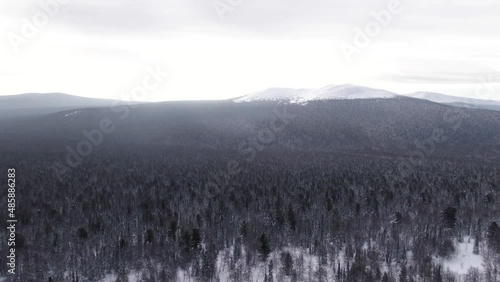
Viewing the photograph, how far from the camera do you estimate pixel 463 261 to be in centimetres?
1395

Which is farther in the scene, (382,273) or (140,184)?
(140,184)

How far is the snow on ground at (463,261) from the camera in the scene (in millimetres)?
13320

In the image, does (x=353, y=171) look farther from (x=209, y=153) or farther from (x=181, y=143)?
(x=181, y=143)

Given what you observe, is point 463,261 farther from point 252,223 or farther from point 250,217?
point 250,217

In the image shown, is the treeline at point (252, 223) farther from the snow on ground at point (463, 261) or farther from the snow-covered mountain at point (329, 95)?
the snow-covered mountain at point (329, 95)

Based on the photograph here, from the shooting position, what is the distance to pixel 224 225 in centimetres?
1769

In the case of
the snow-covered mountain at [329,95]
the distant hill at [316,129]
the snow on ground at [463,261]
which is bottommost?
the snow on ground at [463,261]

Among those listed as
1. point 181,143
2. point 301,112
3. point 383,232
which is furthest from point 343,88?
point 383,232

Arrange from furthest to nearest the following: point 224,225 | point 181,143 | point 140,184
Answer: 1. point 181,143
2. point 140,184
3. point 224,225

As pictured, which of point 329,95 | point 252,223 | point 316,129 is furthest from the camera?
point 329,95

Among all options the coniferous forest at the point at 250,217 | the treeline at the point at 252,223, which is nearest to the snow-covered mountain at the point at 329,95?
the coniferous forest at the point at 250,217

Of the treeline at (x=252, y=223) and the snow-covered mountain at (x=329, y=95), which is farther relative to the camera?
the snow-covered mountain at (x=329, y=95)

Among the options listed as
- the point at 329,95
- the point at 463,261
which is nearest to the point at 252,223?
the point at 463,261

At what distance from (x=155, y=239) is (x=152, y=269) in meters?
2.64
